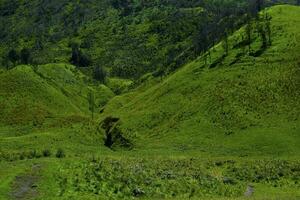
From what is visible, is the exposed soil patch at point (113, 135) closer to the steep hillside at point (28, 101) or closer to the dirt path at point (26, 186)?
the steep hillside at point (28, 101)

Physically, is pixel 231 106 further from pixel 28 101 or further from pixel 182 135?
pixel 28 101

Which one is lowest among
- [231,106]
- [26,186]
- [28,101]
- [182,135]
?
[182,135]

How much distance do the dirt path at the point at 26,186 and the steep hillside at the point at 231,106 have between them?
5502cm

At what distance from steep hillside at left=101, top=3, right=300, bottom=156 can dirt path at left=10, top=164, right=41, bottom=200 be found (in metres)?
55.0

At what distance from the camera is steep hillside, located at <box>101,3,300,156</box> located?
374ft

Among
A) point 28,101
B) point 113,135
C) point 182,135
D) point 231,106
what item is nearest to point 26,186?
point 182,135

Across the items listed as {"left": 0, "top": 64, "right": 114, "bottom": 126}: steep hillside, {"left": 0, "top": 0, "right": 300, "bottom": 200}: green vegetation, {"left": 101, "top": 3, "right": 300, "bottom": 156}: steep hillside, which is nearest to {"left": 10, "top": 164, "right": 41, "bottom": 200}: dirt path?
{"left": 0, "top": 0, "right": 300, "bottom": 200}: green vegetation

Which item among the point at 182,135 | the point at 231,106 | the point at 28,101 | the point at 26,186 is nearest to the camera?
the point at 26,186

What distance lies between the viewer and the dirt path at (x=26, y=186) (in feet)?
173

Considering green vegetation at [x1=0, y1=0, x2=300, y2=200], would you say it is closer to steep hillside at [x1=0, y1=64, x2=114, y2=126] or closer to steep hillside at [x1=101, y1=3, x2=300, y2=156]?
steep hillside at [x1=101, y1=3, x2=300, y2=156]

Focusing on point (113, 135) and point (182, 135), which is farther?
point (113, 135)

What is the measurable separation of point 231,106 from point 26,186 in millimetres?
85406

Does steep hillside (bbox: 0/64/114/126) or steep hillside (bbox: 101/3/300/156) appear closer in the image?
steep hillside (bbox: 101/3/300/156)

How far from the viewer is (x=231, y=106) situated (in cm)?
13338
